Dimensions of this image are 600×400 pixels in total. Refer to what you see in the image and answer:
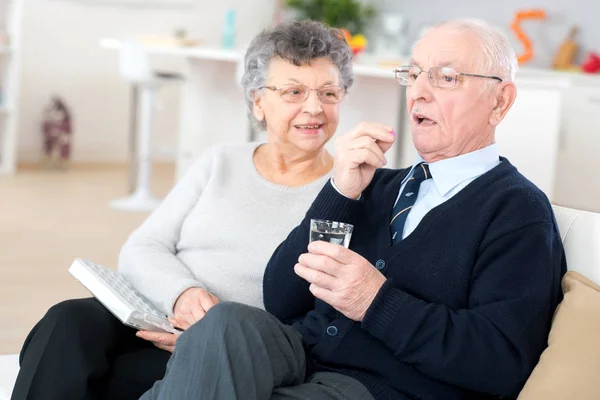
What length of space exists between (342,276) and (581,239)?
0.50 m

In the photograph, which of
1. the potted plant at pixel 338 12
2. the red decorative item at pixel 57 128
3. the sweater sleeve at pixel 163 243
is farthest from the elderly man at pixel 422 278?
the potted plant at pixel 338 12

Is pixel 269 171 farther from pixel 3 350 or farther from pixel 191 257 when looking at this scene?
pixel 3 350

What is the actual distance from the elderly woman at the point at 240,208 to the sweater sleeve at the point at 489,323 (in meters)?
0.57

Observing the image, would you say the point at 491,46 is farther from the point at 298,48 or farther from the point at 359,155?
the point at 298,48

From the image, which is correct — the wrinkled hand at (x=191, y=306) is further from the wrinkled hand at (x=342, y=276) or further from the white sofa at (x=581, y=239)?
the white sofa at (x=581, y=239)

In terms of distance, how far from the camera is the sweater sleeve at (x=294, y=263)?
184cm

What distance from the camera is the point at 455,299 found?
171cm

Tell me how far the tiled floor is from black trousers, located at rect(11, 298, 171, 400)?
1269 mm

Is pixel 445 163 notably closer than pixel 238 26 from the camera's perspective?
Yes

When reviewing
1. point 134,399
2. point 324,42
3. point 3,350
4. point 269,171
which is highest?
point 324,42

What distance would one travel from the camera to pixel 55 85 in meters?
7.53

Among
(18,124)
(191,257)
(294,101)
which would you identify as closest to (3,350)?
(191,257)

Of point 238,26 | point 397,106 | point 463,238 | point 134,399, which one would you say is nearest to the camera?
point 463,238

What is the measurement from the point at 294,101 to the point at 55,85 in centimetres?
560
